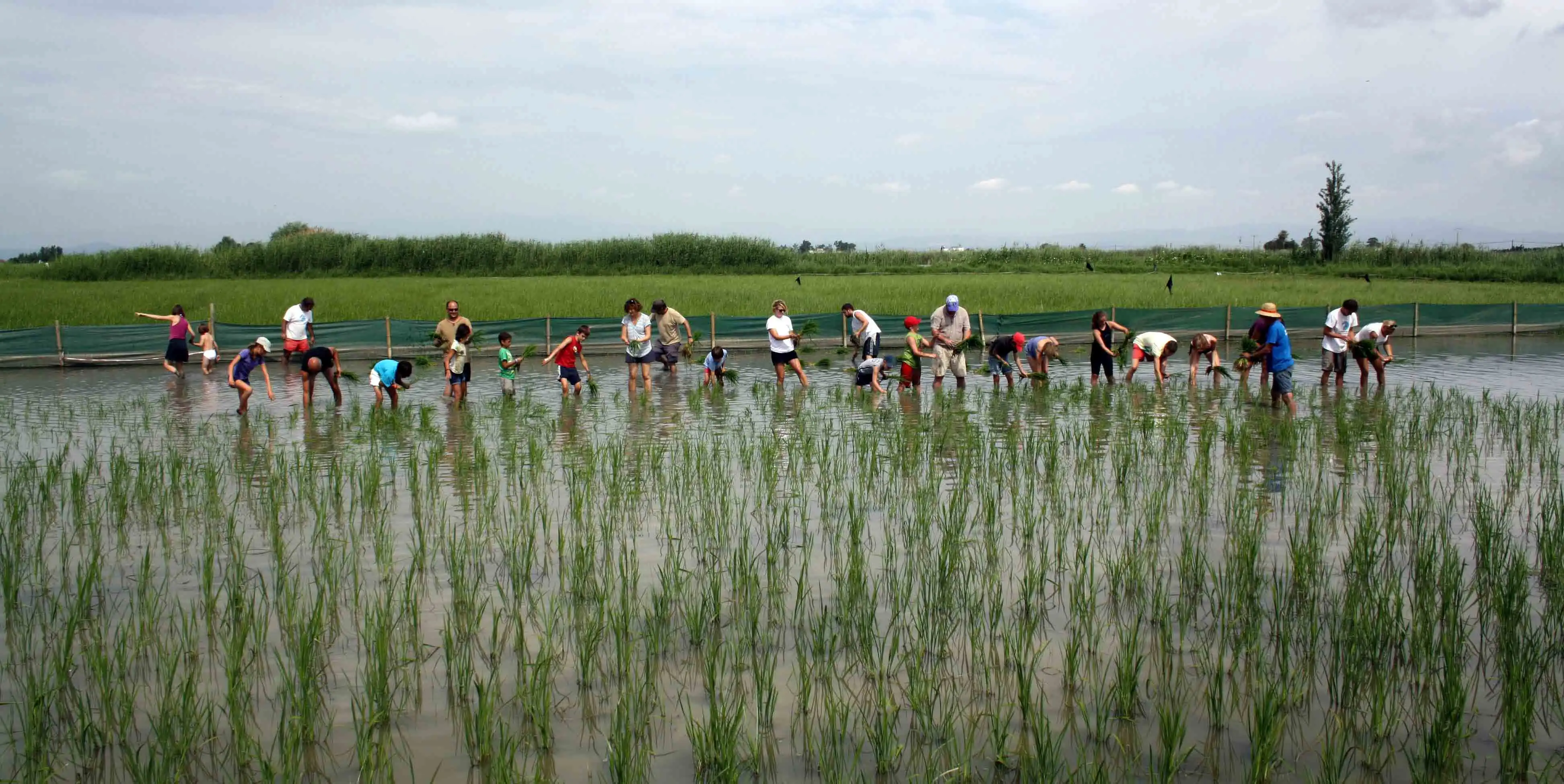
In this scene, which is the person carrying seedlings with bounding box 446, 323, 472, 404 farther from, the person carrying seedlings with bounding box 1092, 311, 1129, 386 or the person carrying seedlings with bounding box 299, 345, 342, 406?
the person carrying seedlings with bounding box 1092, 311, 1129, 386

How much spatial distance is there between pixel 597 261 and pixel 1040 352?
131 feet

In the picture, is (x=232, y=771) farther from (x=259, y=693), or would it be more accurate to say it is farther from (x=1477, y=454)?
(x=1477, y=454)

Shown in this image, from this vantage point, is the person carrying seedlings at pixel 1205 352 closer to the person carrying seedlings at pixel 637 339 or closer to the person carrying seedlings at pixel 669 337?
the person carrying seedlings at pixel 669 337

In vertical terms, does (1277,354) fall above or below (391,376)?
above

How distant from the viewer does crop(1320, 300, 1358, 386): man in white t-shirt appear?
16094 mm

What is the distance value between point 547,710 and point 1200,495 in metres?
5.13

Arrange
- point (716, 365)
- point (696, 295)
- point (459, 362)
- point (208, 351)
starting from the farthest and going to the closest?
point (696, 295)
point (208, 351)
point (716, 365)
point (459, 362)

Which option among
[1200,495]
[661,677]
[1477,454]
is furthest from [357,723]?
[1477,454]

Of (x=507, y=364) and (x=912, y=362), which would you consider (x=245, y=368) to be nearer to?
Result: (x=507, y=364)

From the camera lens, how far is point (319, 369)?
566 inches

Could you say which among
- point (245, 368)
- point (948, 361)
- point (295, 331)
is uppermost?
point (295, 331)

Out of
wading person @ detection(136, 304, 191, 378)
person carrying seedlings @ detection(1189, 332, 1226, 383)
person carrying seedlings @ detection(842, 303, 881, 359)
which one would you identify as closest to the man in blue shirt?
person carrying seedlings @ detection(1189, 332, 1226, 383)

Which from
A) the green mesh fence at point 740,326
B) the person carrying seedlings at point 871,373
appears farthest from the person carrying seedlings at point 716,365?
the green mesh fence at point 740,326

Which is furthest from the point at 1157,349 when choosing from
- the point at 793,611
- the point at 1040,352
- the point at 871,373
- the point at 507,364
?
the point at 793,611
